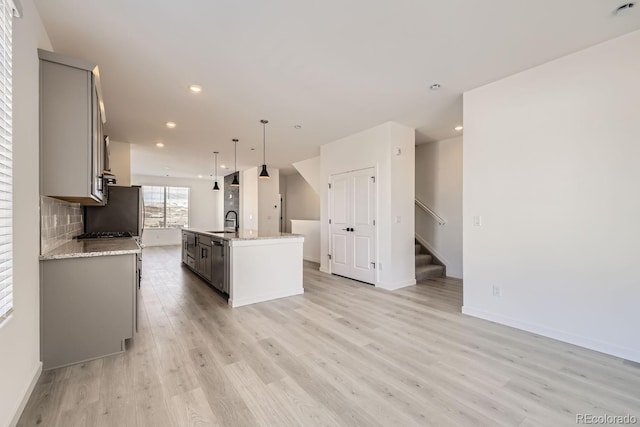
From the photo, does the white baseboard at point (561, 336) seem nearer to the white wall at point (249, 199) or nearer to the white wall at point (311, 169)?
the white wall at point (311, 169)

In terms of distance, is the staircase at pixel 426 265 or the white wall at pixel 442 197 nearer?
the staircase at pixel 426 265

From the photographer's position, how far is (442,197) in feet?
18.4

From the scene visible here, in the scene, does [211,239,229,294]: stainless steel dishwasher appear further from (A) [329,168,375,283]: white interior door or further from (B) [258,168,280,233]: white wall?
(B) [258,168,280,233]: white wall

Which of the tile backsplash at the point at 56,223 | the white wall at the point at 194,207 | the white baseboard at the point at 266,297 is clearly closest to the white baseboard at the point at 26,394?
the tile backsplash at the point at 56,223

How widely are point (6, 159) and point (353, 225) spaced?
168 inches

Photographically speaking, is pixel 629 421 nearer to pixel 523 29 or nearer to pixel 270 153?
pixel 523 29

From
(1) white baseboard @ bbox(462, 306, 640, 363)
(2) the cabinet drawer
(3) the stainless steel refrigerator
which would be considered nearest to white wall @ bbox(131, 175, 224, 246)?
(2) the cabinet drawer

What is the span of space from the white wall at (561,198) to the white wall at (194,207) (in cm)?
942

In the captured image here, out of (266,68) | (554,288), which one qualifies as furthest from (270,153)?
(554,288)

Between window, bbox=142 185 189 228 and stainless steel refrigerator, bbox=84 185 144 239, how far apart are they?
5.81 meters

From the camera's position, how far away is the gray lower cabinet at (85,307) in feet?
7.02

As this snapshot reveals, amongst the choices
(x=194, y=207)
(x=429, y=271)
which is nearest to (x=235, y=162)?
(x=194, y=207)

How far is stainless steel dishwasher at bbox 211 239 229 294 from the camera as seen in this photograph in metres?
3.88

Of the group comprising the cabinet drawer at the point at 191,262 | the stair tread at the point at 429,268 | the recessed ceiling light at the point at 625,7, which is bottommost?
the stair tread at the point at 429,268
